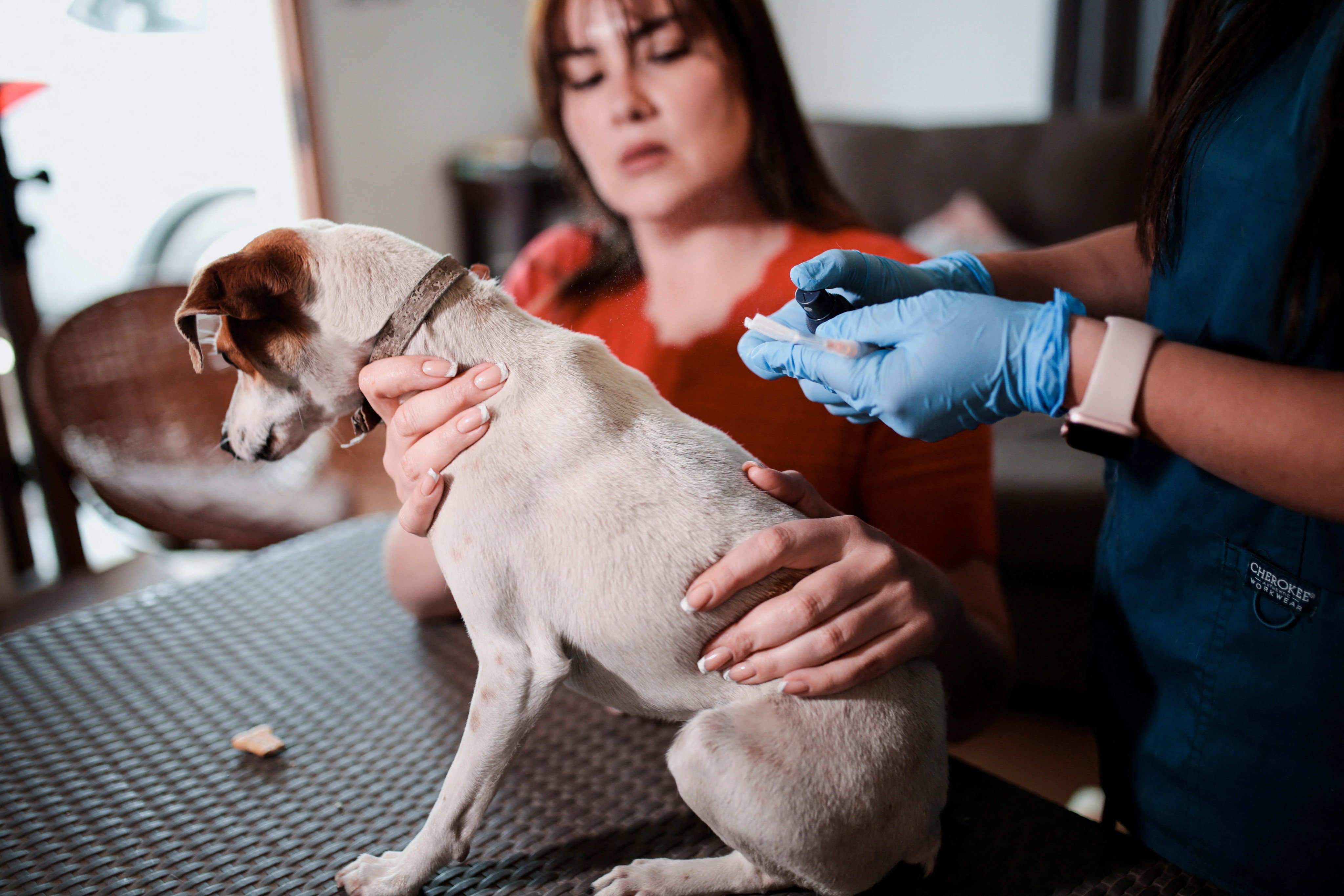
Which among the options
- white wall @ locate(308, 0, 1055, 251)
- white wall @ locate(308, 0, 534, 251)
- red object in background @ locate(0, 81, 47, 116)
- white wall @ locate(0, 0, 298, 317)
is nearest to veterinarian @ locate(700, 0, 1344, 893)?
white wall @ locate(308, 0, 534, 251)

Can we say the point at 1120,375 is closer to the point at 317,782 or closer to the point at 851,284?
the point at 851,284

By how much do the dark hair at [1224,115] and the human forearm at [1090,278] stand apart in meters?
0.12

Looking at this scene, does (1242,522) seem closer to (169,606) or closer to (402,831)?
(402,831)

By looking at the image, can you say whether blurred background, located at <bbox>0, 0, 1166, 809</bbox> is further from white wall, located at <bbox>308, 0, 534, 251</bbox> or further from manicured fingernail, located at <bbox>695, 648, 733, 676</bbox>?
manicured fingernail, located at <bbox>695, 648, 733, 676</bbox>

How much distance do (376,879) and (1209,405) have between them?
2.79 ft

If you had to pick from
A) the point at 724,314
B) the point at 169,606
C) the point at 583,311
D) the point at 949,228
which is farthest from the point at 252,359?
the point at 949,228

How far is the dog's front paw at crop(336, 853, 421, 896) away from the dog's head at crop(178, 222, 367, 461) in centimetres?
43

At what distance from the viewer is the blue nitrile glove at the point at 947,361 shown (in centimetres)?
70

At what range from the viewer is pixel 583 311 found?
0.87 metres

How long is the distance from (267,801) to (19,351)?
1090 mm

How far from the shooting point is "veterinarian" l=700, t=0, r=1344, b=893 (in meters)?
0.64

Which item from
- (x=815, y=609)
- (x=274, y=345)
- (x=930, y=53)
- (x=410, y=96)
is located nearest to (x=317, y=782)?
(x=274, y=345)

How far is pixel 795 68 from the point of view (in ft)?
13.8

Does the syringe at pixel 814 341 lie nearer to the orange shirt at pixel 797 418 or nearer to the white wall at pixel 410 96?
the orange shirt at pixel 797 418
